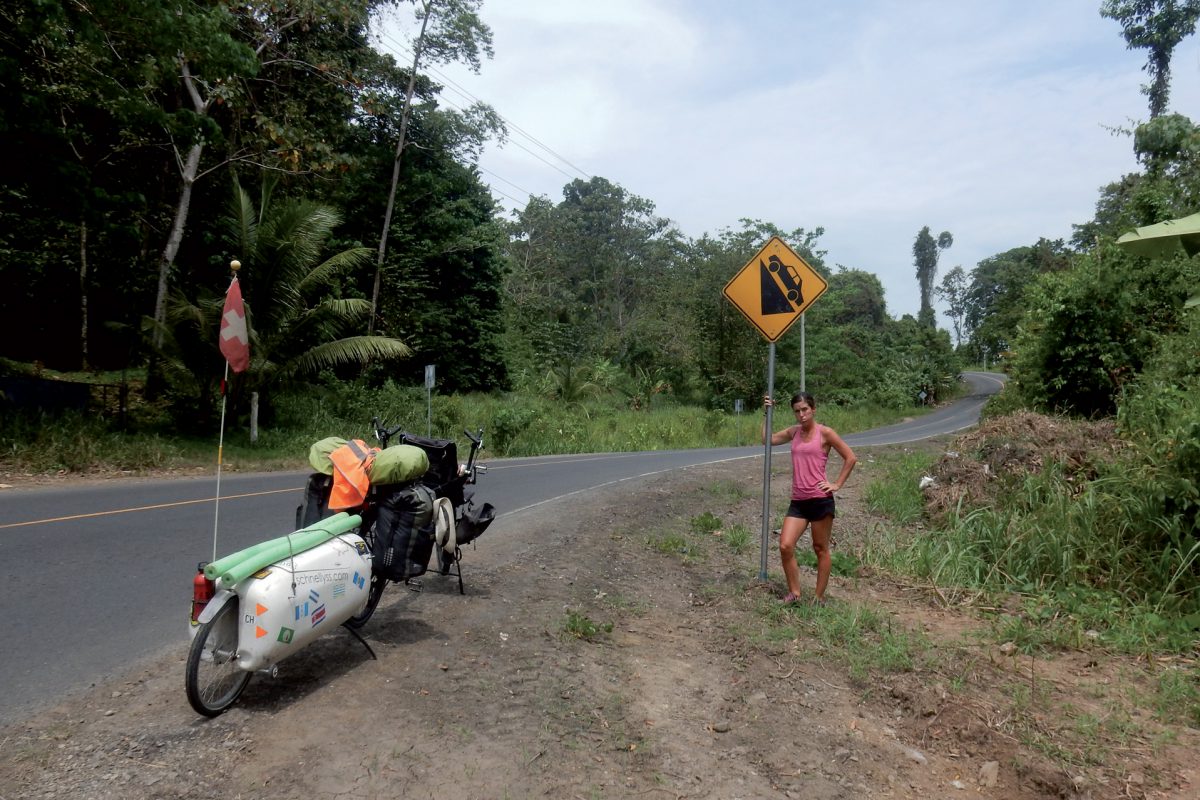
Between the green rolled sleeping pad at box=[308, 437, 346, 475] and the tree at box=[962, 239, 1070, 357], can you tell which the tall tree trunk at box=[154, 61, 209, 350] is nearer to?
the green rolled sleeping pad at box=[308, 437, 346, 475]

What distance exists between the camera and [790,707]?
15.0ft

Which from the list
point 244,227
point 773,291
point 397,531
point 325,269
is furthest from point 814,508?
point 325,269

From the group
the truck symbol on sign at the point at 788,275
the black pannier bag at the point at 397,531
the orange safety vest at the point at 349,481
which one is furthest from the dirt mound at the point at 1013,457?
the orange safety vest at the point at 349,481

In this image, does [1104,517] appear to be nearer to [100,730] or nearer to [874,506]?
[874,506]

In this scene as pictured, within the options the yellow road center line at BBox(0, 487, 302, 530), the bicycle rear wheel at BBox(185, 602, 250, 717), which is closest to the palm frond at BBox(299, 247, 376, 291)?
the yellow road center line at BBox(0, 487, 302, 530)

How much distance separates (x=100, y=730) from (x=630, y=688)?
2.74 metres

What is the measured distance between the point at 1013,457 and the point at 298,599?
9205 mm

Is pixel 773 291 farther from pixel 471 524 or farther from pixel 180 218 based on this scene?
pixel 180 218

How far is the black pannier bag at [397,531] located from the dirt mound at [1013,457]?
711 cm

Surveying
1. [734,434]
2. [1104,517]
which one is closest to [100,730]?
[1104,517]

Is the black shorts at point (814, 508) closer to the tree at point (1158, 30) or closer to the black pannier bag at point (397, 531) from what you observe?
the black pannier bag at point (397, 531)

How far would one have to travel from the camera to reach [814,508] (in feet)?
21.3

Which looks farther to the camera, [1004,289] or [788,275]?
[1004,289]

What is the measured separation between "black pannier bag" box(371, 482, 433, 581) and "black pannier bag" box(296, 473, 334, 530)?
Answer: 37cm
